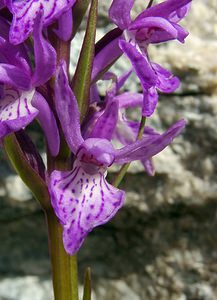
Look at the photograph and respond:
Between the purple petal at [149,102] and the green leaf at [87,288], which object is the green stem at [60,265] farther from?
the purple petal at [149,102]

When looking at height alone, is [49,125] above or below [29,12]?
below

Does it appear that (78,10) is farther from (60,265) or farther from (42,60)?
(60,265)

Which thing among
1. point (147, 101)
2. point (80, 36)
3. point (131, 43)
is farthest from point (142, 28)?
point (80, 36)

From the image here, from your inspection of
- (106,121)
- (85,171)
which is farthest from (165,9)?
(85,171)

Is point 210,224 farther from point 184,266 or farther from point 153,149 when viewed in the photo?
point 153,149

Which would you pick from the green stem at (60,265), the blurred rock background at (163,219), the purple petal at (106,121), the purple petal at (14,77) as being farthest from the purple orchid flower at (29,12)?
the blurred rock background at (163,219)

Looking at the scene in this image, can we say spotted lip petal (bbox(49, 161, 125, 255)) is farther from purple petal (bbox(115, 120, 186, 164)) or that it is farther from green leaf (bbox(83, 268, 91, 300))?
Answer: green leaf (bbox(83, 268, 91, 300))

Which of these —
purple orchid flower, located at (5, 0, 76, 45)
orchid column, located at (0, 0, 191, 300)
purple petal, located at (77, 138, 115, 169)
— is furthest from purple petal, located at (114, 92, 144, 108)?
purple orchid flower, located at (5, 0, 76, 45)
